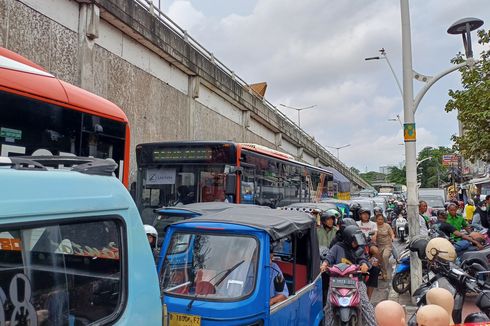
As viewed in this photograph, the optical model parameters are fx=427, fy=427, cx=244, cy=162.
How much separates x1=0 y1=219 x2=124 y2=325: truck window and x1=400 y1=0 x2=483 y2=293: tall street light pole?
6.75 meters

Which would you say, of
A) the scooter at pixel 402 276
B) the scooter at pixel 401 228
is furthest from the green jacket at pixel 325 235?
the scooter at pixel 401 228

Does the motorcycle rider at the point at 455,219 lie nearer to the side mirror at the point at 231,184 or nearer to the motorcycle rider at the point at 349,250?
the motorcycle rider at the point at 349,250

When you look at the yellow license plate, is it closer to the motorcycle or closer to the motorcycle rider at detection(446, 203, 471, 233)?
the motorcycle

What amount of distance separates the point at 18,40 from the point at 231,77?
12.9m

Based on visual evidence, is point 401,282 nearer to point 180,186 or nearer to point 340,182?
point 180,186

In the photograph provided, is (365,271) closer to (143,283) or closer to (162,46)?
(143,283)

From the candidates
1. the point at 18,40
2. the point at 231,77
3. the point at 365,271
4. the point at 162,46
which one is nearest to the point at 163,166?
the point at 18,40

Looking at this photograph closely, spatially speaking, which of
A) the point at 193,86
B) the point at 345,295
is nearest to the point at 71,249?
the point at 345,295

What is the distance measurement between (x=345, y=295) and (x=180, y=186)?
459 cm

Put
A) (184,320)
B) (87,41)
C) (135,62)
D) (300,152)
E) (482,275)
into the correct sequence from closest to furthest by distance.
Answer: (184,320), (482,275), (87,41), (135,62), (300,152)

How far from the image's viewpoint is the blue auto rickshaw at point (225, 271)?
341cm

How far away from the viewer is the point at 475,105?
10.9 metres

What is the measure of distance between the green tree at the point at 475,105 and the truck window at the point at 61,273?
1034cm

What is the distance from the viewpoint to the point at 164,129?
49.3 ft
